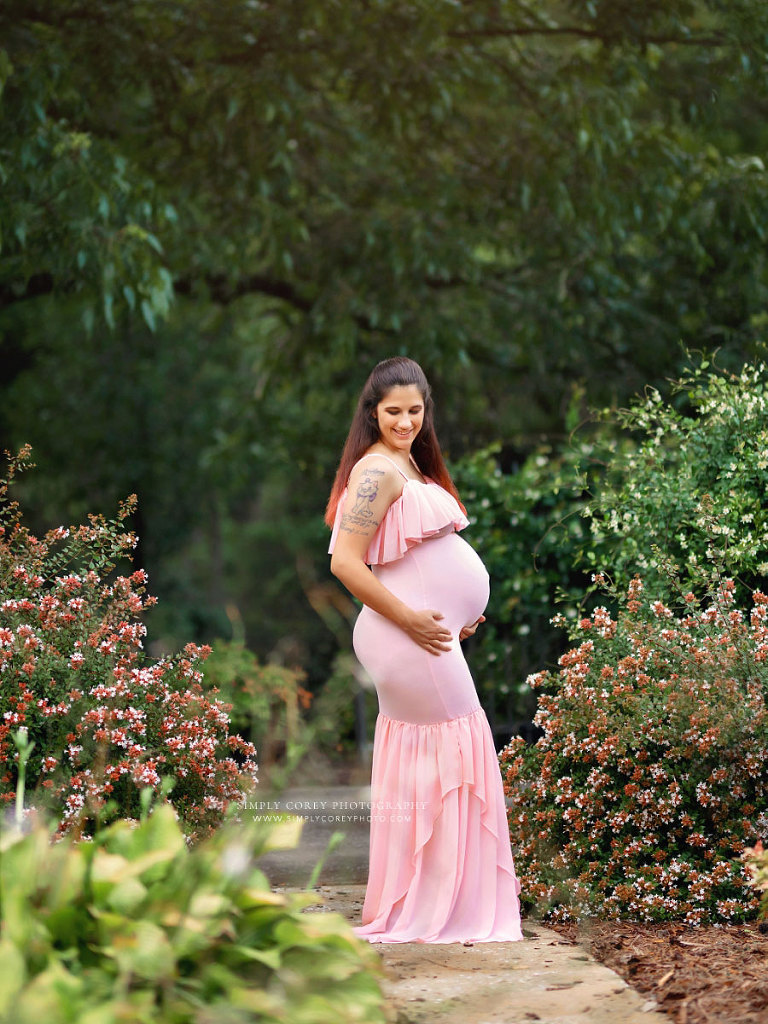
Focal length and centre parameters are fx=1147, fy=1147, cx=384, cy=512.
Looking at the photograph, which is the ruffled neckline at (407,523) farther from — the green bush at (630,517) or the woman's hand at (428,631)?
the green bush at (630,517)

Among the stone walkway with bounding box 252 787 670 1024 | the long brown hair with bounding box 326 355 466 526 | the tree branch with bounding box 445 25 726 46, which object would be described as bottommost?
the stone walkway with bounding box 252 787 670 1024

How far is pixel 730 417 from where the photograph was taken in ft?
17.5

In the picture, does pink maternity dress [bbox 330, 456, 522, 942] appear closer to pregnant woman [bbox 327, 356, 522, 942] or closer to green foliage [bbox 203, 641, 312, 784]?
pregnant woman [bbox 327, 356, 522, 942]

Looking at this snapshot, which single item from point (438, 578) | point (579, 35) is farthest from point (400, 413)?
point (579, 35)

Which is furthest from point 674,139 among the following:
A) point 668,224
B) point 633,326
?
point 633,326

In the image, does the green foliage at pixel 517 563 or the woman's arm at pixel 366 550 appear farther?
the green foliage at pixel 517 563

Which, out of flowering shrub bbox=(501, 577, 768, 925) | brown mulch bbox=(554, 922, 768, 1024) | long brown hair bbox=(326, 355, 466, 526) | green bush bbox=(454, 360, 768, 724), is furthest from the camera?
green bush bbox=(454, 360, 768, 724)

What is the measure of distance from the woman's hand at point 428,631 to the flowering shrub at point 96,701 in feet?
2.97

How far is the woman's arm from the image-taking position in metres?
3.85

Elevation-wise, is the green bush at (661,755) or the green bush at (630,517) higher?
the green bush at (630,517)

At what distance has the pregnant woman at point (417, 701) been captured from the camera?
3.86m

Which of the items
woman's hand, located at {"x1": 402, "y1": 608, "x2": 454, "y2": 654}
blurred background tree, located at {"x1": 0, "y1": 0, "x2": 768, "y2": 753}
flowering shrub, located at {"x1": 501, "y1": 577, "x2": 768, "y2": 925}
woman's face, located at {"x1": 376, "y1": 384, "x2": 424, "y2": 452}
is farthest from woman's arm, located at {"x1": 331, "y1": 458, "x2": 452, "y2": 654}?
blurred background tree, located at {"x1": 0, "y1": 0, "x2": 768, "y2": 753}

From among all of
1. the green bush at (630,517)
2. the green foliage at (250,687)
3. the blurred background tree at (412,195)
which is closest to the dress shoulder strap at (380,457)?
the green bush at (630,517)

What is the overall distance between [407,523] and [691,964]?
164 cm
